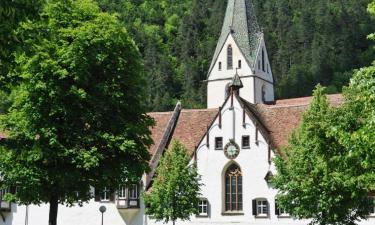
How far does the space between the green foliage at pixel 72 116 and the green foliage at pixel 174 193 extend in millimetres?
11244

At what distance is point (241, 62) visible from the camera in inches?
3046

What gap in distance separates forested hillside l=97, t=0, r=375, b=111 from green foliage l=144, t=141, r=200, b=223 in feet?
220

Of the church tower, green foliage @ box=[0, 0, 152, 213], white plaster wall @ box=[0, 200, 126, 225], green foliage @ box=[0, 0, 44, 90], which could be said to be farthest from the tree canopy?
the church tower

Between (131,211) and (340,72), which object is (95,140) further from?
(340,72)

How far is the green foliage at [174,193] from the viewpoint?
126ft

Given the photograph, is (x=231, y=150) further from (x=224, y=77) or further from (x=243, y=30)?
(x=243, y=30)

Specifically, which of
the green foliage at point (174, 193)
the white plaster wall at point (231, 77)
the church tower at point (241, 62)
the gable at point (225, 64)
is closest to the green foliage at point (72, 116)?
the green foliage at point (174, 193)

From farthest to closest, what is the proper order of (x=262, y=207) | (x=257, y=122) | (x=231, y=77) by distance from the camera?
1. (x=231, y=77)
2. (x=257, y=122)
3. (x=262, y=207)

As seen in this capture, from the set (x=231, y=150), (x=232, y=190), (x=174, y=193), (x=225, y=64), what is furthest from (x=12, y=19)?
(x=225, y=64)

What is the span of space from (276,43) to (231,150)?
298 ft

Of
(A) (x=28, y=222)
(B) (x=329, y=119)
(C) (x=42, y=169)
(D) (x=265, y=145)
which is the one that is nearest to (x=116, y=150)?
(C) (x=42, y=169)

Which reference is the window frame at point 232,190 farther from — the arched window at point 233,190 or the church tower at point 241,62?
the church tower at point 241,62

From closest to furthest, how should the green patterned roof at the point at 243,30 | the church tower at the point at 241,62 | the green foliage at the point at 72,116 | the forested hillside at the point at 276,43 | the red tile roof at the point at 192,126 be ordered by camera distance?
the green foliage at the point at 72,116 < the red tile roof at the point at 192,126 < the church tower at the point at 241,62 < the green patterned roof at the point at 243,30 < the forested hillside at the point at 276,43

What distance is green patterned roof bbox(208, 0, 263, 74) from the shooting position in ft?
256
